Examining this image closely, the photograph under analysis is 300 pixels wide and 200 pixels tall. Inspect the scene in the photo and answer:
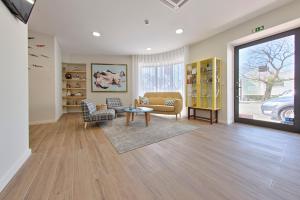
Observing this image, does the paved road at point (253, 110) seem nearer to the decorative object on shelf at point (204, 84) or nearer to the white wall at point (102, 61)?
the decorative object on shelf at point (204, 84)

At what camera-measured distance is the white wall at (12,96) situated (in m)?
1.45

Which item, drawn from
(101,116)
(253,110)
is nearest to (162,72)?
(101,116)

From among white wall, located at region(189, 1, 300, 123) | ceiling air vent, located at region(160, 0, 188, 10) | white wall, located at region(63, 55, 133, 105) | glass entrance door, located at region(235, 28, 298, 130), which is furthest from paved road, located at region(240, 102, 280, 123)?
white wall, located at region(63, 55, 133, 105)

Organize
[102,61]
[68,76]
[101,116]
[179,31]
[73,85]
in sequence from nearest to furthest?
1. [101,116]
2. [179,31]
3. [68,76]
4. [73,85]
5. [102,61]

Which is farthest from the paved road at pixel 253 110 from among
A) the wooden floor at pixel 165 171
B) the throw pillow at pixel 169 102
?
the throw pillow at pixel 169 102

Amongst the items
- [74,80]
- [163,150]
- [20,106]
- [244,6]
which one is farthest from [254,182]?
[74,80]

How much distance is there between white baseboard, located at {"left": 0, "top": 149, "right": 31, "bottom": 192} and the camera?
4.53 feet

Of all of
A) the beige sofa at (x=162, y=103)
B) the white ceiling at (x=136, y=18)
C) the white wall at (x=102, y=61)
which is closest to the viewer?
the white ceiling at (x=136, y=18)

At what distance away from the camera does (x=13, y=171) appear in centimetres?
159

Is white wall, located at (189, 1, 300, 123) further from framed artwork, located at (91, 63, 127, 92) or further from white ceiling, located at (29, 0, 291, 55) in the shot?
framed artwork, located at (91, 63, 127, 92)

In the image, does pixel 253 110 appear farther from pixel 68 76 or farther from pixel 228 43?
pixel 68 76

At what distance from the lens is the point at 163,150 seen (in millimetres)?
2299

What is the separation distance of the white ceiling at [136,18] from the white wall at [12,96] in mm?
1325

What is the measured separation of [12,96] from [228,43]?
Result: 15.5 feet
